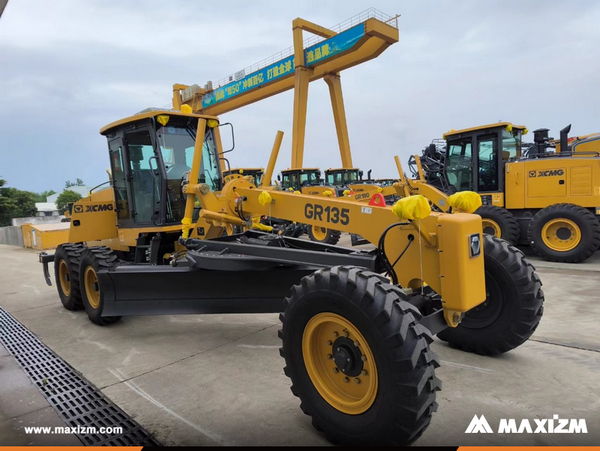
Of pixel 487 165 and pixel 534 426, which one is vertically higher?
pixel 487 165

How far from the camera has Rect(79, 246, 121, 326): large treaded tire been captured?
4.83m

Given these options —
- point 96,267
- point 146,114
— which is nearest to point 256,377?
point 96,267

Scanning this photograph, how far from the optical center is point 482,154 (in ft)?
29.8

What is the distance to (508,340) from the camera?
3.45 m

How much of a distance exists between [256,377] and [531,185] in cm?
760

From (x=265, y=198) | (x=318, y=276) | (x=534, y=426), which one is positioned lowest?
(x=534, y=426)

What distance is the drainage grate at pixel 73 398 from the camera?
270 cm

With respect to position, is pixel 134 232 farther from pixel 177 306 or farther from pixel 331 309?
pixel 331 309

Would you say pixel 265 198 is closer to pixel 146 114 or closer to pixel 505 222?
pixel 146 114

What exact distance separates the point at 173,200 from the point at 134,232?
77 centimetres

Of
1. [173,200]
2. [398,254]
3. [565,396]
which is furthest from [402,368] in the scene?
[173,200]

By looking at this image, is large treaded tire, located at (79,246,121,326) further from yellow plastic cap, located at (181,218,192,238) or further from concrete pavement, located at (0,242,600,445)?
yellow plastic cap, located at (181,218,192,238)

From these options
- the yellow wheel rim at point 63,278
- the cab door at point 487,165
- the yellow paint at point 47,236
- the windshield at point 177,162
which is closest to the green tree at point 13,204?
the yellow paint at point 47,236

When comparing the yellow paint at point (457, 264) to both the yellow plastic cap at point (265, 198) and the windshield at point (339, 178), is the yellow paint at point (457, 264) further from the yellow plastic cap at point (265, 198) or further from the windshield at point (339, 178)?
the windshield at point (339, 178)
